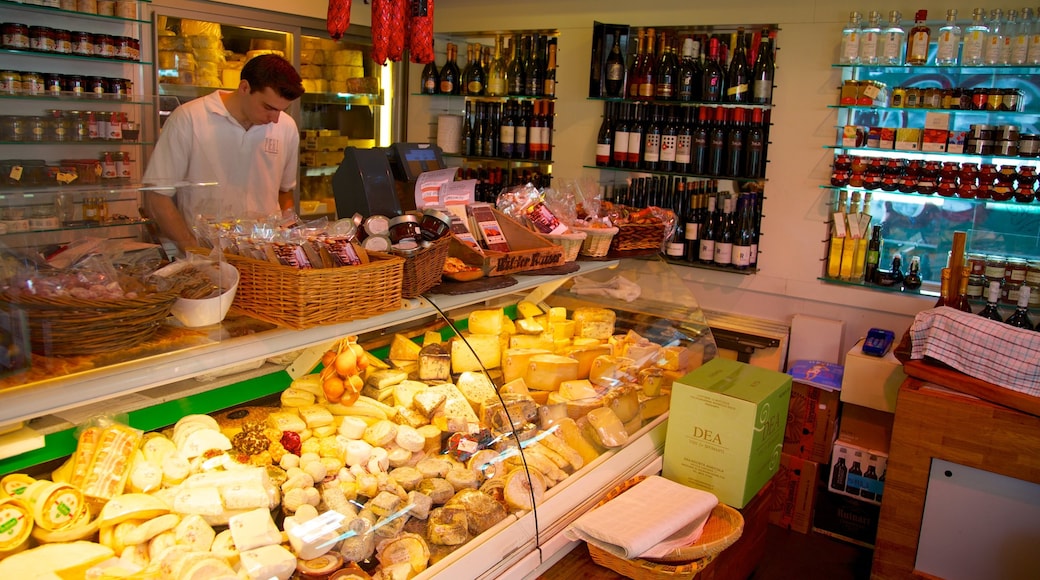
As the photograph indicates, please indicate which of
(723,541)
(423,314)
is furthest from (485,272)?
(723,541)

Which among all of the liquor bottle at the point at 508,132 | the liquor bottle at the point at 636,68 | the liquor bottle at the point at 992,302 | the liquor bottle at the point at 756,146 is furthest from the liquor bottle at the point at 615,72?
the liquor bottle at the point at 992,302

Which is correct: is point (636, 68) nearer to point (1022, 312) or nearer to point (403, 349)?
point (1022, 312)

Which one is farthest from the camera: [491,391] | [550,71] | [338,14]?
[550,71]

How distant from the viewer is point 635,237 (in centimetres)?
309

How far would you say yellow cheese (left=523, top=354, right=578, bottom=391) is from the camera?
8.34 ft

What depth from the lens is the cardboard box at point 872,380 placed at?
12.6 ft

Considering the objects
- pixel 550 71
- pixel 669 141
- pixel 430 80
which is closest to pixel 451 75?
pixel 430 80

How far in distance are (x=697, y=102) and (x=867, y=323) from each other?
5.11ft

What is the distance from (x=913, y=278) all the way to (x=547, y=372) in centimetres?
260

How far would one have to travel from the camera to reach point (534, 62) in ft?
17.8

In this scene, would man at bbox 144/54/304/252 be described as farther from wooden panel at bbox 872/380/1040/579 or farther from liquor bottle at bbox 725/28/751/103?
wooden panel at bbox 872/380/1040/579

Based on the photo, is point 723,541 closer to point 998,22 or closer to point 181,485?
point 181,485

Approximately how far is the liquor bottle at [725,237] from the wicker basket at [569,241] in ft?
6.64

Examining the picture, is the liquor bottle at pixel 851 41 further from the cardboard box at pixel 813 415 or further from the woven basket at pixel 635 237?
the woven basket at pixel 635 237
